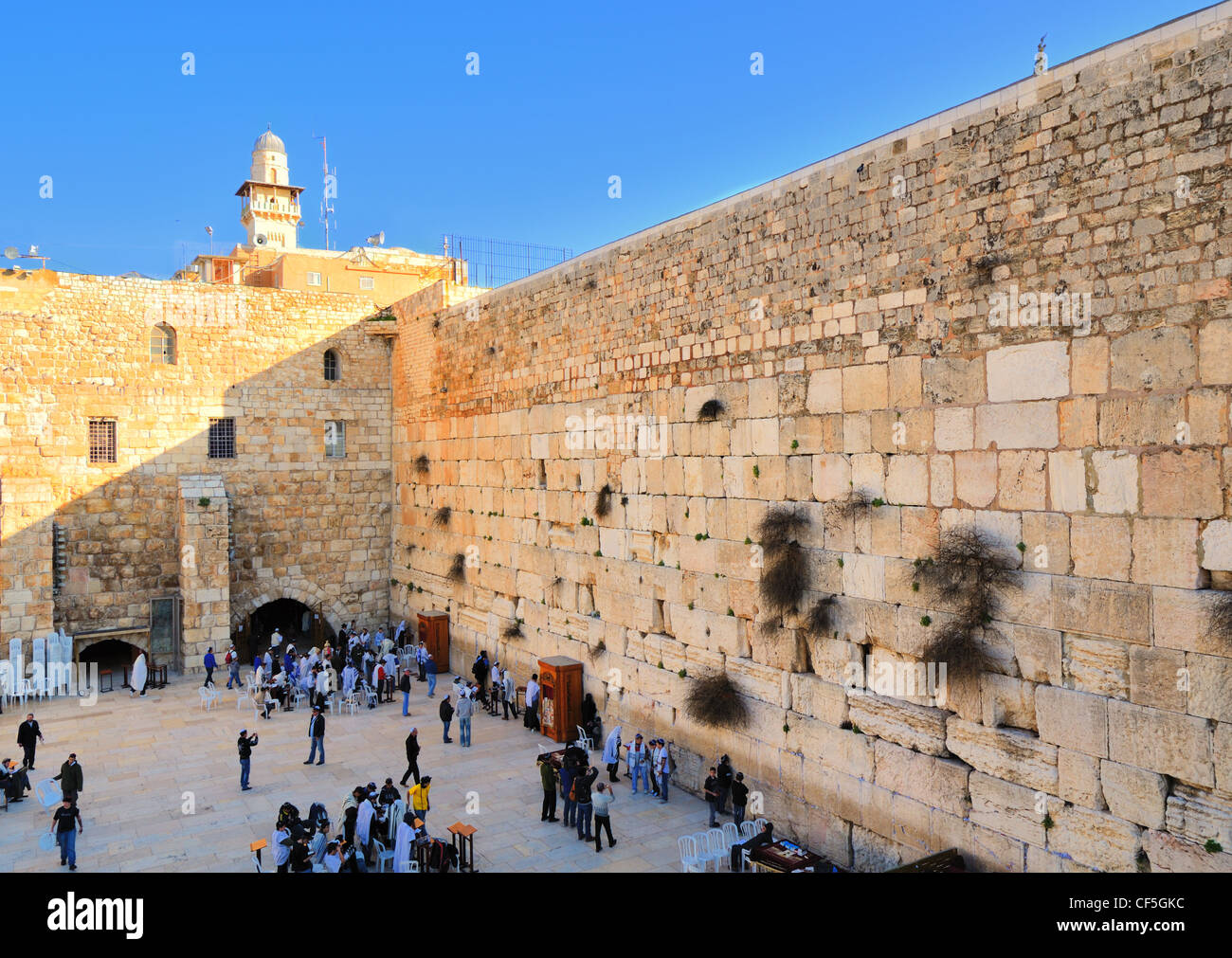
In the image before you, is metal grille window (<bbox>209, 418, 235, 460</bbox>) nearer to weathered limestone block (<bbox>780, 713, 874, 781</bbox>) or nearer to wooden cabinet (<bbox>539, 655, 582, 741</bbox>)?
wooden cabinet (<bbox>539, 655, 582, 741</bbox>)

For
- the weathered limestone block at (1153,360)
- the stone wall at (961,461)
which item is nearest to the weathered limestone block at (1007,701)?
the stone wall at (961,461)

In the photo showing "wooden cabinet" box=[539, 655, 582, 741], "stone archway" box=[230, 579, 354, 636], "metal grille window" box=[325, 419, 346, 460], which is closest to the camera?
"wooden cabinet" box=[539, 655, 582, 741]

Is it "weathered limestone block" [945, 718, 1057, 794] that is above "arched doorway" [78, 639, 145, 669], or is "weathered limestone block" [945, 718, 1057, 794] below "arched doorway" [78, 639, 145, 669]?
above

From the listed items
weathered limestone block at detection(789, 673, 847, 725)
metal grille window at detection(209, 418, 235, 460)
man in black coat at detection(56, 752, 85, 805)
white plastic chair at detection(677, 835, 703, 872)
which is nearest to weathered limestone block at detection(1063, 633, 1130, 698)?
weathered limestone block at detection(789, 673, 847, 725)

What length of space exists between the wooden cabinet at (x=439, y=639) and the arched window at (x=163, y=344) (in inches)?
305

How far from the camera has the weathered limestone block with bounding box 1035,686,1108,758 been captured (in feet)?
20.5

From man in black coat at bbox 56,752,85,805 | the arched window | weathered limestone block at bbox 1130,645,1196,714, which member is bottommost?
man in black coat at bbox 56,752,85,805

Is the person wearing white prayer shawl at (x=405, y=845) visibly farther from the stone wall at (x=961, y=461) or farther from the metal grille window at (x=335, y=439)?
the metal grille window at (x=335, y=439)

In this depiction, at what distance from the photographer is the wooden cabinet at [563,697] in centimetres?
1239

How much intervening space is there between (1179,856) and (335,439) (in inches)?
687

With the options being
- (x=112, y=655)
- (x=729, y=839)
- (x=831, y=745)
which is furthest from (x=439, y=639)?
(x=831, y=745)

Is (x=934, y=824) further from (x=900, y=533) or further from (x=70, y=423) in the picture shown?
(x=70, y=423)

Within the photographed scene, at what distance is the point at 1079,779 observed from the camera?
20.9 ft

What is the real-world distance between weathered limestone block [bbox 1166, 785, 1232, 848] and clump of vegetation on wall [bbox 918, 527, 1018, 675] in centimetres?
161
